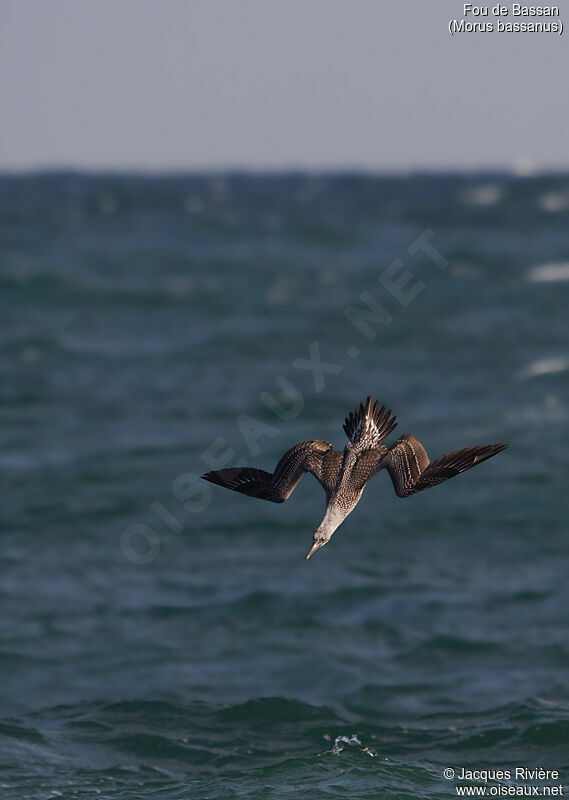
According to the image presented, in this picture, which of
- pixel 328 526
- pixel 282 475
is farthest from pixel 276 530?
pixel 328 526

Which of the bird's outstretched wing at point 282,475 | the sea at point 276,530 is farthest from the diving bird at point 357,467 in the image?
the sea at point 276,530

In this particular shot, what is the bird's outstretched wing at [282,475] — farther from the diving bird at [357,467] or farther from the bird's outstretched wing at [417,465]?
the bird's outstretched wing at [417,465]

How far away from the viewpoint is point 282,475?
552 inches

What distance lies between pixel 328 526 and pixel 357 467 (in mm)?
1033

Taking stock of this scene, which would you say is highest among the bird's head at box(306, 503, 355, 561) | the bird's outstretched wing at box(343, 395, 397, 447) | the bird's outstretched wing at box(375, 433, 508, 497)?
the bird's outstretched wing at box(343, 395, 397, 447)

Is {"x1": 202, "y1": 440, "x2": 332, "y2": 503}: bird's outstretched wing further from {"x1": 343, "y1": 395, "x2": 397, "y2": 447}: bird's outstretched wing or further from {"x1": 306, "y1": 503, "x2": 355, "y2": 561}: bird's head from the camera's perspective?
{"x1": 306, "y1": 503, "x2": 355, "y2": 561}: bird's head

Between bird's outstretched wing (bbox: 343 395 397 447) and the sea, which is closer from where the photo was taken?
bird's outstretched wing (bbox: 343 395 397 447)

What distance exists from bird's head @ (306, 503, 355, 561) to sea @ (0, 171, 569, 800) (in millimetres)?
9743

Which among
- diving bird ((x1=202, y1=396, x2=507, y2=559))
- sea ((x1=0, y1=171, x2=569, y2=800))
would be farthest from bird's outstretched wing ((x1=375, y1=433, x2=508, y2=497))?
sea ((x1=0, y1=171, x2=569, y2=800))

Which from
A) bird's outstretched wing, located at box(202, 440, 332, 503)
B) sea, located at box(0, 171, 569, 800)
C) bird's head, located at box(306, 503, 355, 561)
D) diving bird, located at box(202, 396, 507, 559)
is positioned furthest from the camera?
sea, located at box(0, 171, 569, 800)

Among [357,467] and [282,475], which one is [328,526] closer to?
[357,467]

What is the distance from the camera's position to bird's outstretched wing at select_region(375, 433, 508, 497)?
1346 cm

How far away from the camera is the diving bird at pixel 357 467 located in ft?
43.8

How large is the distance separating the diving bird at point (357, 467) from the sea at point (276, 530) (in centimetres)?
903
